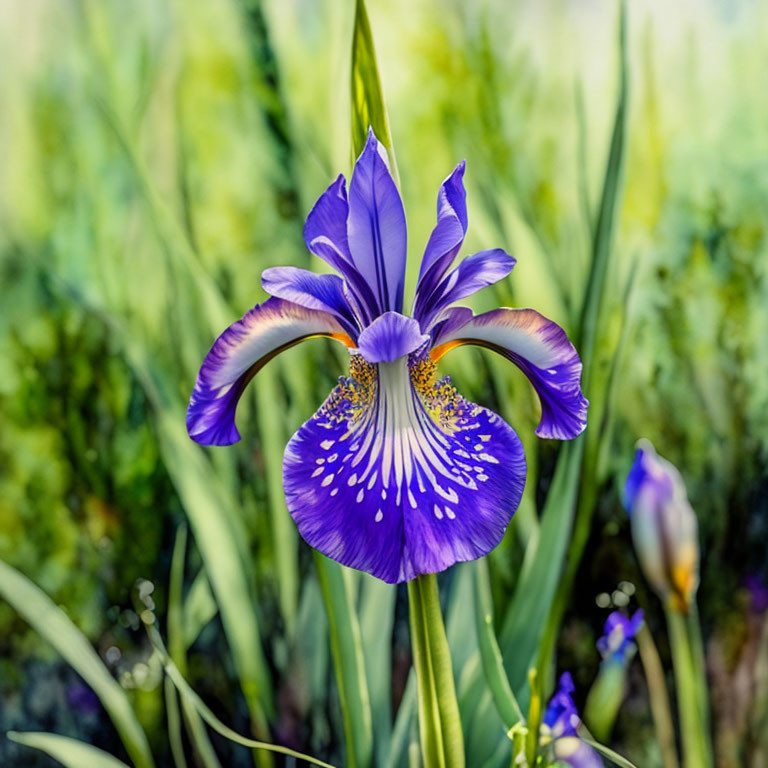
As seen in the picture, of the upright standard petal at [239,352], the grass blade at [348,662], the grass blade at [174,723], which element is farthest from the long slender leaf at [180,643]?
Result: the upright standard petal at [239,352]

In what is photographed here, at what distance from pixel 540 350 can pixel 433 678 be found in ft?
0.97

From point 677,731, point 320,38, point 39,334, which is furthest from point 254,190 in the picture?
point 677,731

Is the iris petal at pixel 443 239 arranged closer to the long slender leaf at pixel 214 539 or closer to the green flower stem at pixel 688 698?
the long slender leaf at pixel 214 539

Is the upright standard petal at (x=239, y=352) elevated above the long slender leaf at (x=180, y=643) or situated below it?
above

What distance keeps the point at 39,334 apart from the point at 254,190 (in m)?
0.32

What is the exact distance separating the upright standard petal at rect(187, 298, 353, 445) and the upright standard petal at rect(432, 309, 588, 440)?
110mm

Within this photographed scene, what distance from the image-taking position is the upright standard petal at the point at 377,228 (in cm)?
59

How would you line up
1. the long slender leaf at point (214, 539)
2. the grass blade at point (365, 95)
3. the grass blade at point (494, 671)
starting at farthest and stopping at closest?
the long slender leaf at point (214, 539), the grass blade at point (494, 671), the grass blade at point (365, 95)

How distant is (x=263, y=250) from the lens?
2.87 feet

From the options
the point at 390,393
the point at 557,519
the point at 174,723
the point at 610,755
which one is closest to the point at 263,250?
the point at 390,393

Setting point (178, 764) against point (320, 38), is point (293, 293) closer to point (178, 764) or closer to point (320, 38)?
point (320, 38)

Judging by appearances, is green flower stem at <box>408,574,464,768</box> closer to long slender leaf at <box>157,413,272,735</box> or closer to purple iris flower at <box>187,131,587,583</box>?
purple iris flower at <box>187,131,587,583</box>

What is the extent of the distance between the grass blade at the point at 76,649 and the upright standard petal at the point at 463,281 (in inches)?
23.6

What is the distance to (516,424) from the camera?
2.88ft
